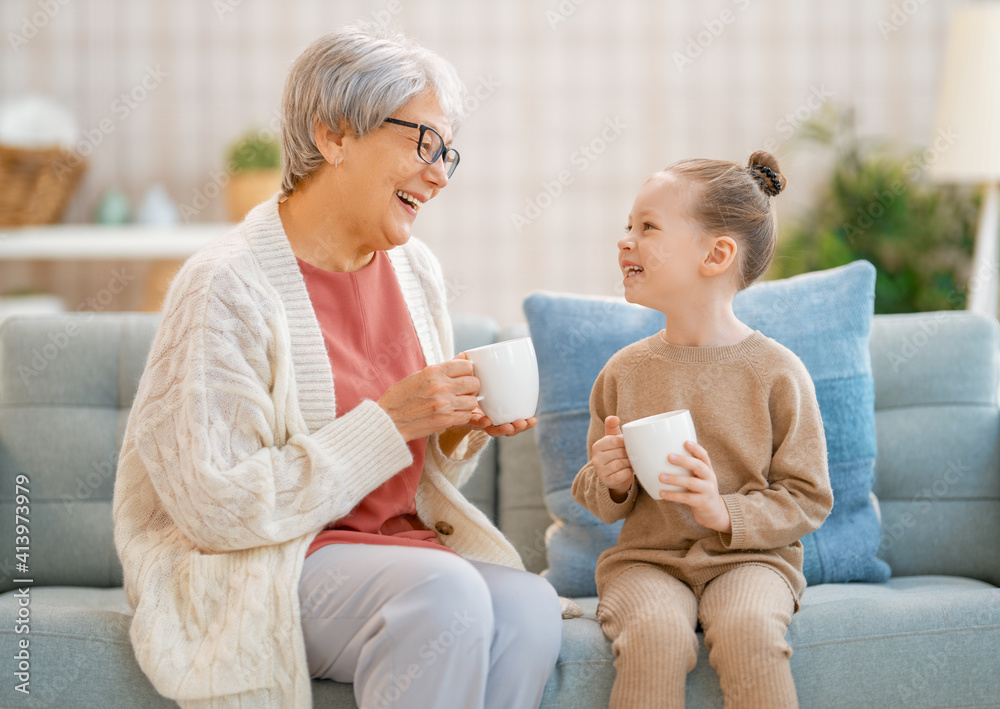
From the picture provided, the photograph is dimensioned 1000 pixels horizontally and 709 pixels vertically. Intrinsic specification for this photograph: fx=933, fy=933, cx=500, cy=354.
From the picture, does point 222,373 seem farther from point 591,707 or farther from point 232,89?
point 232,89

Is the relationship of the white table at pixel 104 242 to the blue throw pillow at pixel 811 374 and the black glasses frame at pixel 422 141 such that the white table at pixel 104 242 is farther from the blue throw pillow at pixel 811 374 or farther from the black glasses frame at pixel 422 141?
the black glasses frame at pixel 422 141

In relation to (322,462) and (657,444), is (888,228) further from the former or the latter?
(322,462)

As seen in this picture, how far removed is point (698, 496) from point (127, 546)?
2.81ft

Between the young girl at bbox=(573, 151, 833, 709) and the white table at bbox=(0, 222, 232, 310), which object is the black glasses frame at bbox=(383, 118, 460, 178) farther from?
the white table at bbox=(0, 222, 232, 310)

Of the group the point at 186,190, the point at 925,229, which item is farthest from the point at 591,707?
the point at 186,190

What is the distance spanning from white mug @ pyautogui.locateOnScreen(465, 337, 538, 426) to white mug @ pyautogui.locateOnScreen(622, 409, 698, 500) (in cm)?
17

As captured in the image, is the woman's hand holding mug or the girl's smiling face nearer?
the woman's hand holding mug

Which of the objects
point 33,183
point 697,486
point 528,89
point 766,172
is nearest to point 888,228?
point 528,89

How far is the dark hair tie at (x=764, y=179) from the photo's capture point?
1.51 metres

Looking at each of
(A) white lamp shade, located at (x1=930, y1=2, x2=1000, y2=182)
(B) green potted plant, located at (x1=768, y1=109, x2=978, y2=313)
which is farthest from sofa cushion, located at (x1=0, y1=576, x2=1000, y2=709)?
(B) green potted plant, located at (x1=768, y1=109, x2=978, y2=313)

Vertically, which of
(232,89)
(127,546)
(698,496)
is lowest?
(127,546)

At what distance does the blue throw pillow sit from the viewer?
5.61ft

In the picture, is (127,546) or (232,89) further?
(232,89)

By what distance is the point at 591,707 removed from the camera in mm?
1343
